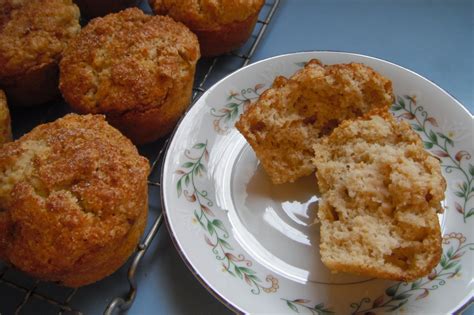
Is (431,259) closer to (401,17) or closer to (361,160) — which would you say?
(361,160)

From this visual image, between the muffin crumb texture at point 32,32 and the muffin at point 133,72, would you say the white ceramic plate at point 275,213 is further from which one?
the muffin crumb texture at point 32,32

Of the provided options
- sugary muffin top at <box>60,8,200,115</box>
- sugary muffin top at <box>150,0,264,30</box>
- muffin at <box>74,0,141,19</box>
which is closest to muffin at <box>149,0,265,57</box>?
sugary muffin top at <box>150,0,264,30</box>

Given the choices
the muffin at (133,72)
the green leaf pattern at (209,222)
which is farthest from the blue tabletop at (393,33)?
the muffin at (133,72)

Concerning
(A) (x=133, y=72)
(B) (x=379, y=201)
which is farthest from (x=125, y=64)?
(B) (x=379, y=201)

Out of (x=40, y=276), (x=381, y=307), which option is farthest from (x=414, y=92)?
(x=40, y=276)

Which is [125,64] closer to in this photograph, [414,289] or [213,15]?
[213,15]

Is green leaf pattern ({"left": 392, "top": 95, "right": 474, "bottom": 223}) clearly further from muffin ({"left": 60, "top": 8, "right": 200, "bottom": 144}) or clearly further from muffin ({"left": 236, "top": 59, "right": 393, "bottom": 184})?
muffin ({"left": 60, "top": 8, "right": 200, "bottom": 144})

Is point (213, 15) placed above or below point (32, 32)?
above
